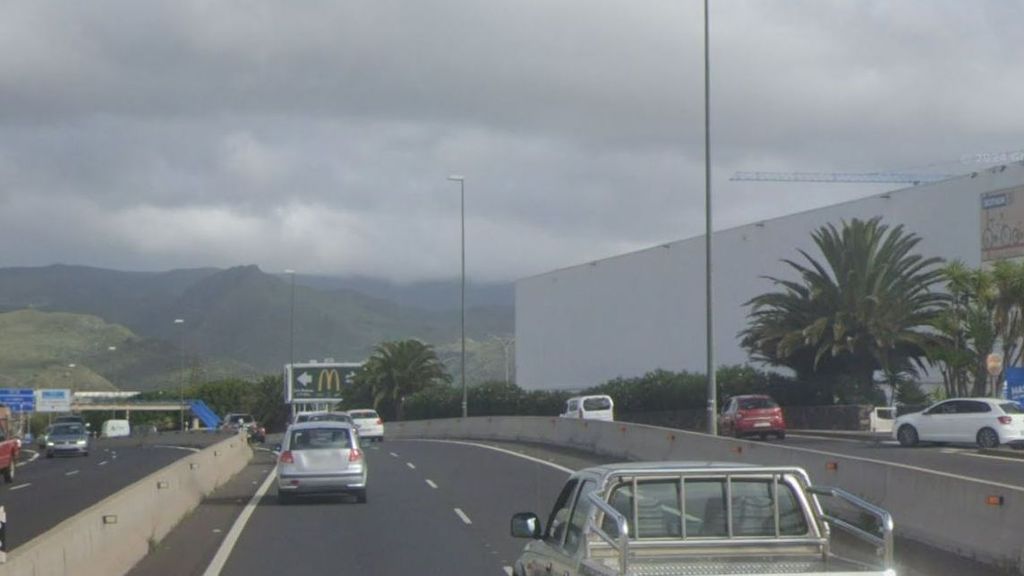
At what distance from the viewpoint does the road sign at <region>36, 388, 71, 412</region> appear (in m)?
104

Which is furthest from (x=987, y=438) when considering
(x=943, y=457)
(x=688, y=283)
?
(x=688, y=283)

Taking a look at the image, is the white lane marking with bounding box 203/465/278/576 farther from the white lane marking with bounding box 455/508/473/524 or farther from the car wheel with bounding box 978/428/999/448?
the car wheel with bounding box 978/428/999/448

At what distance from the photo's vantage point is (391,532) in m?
21.5

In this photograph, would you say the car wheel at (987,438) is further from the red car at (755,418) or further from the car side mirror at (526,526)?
the car side mirror at (526,526)

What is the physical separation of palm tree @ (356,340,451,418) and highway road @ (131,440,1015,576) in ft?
209

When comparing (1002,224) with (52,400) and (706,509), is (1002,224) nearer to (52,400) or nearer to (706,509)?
(706,509)

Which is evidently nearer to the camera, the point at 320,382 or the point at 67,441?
the point at 67,441

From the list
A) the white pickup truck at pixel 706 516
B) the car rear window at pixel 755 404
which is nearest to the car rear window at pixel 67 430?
the car rear window at pixel 755 404

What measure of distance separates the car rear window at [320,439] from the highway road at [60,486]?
432 centimetres

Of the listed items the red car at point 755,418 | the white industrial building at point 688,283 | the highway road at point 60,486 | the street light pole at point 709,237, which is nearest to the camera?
the highway road at point 60,486

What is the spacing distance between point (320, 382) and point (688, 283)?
93.1 ft

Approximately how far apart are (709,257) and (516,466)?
7464mm

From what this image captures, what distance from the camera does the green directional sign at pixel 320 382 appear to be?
340 feet

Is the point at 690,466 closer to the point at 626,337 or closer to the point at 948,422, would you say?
the point at 948,422
